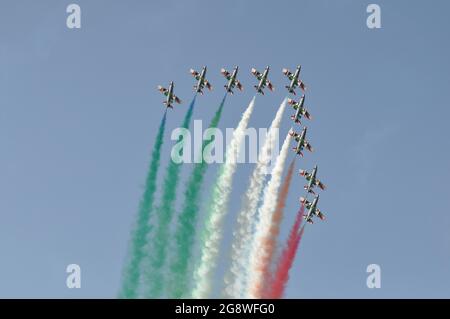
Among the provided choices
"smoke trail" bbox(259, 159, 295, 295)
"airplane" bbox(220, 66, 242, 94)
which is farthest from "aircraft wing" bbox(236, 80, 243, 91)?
"smoke trail" bbox(259, 159, 295, 295)

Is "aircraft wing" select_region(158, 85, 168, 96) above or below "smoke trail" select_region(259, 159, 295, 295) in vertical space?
above

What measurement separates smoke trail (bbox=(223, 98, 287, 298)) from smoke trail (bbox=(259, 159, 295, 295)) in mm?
3229

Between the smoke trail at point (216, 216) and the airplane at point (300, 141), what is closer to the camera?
the smoke trail at point (216, 216)

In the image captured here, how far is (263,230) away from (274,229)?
5.94 feet

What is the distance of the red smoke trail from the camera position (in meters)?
148

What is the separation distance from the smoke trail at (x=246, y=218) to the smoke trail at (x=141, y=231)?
14.3 meters

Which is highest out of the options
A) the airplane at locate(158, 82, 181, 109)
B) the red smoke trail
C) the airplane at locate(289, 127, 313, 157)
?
the airplane at locate(158, 82, 181, 109)

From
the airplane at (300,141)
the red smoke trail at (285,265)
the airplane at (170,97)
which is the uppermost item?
the airplane at (170,97)

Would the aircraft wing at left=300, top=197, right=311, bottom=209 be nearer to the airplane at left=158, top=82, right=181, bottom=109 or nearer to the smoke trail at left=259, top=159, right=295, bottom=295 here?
the smoke trail at left=259, top=159, right=295, bottom=295

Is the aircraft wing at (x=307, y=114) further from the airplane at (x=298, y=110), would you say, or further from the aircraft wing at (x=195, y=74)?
the aircraft wing at (x=195, y=74)

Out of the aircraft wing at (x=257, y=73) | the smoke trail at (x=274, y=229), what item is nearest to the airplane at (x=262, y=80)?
the aircraft wing at (x=257, y=73)

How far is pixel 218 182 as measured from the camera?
533 feet

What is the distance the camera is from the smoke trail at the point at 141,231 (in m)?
150

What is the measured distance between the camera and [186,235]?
155375mm
